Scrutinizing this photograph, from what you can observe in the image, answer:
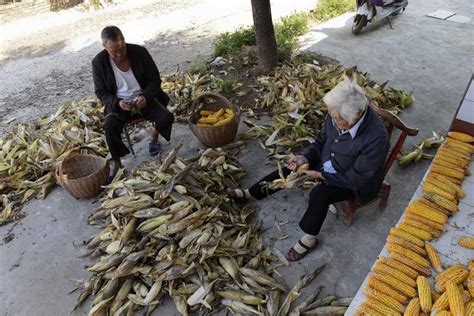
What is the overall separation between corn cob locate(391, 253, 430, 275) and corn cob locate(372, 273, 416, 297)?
16 cm

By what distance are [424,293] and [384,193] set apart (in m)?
1.18

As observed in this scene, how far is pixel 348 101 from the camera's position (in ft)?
8.18

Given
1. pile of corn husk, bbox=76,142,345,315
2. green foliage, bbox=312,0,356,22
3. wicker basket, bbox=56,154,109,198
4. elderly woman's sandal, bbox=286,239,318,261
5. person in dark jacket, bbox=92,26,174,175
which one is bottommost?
elderly woman's sandal, bbox=286,239,318,261

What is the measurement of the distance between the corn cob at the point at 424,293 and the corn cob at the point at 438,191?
86 centimetres

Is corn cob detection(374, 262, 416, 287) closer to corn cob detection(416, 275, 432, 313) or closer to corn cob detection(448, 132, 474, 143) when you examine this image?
corn cob detection(416, 275, 432, 313)

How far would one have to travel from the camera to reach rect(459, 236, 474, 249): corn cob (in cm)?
248

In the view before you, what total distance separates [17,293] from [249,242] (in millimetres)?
2063

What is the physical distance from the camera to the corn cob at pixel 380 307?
214 cm

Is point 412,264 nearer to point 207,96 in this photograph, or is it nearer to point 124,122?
point 207,96

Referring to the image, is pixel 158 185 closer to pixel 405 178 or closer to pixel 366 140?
pixel 366 140

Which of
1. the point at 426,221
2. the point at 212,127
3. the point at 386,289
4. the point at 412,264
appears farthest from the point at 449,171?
the point at 212,127

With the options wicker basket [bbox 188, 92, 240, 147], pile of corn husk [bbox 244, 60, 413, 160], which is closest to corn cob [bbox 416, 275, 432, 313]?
pile of corn husk [bbox 244, 60, 413, 160]

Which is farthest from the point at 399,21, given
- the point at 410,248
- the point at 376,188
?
the point at 410,248

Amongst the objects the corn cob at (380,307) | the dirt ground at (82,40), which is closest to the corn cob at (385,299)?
the corn cob at (380,307)
